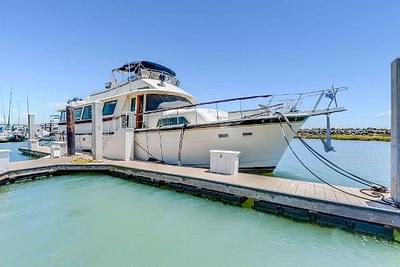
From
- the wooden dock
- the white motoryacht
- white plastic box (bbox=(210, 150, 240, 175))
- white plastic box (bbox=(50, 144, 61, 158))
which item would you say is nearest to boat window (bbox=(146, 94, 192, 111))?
the white motoryacht

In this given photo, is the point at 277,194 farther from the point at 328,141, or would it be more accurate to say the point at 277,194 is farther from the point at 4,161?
the point at 4,161

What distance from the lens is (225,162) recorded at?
290 inches

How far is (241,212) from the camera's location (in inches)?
225

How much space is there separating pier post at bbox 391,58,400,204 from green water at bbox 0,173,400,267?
1034 mm

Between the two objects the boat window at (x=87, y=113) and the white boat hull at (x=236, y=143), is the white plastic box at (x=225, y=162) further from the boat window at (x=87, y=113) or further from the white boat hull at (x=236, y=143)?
the boat window at (x=87, y=113)

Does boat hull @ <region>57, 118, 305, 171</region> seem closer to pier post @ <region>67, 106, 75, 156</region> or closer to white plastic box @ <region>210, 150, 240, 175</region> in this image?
white plastic box @ <region>210, 150, 240, 175</region>

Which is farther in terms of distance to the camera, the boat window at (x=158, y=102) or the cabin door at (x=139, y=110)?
the cabin door at (x=139, y=110)

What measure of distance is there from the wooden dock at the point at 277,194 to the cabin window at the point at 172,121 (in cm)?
195

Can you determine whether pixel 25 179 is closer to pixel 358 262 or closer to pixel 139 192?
pixel 139 192

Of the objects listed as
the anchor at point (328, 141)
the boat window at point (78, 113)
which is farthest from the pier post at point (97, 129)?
the anchor at point (328, 141)

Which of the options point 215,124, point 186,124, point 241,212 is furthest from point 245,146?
point 241,212

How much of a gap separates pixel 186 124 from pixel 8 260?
20.3 feet

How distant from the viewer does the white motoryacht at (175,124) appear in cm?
799

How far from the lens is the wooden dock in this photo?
14.4ft
